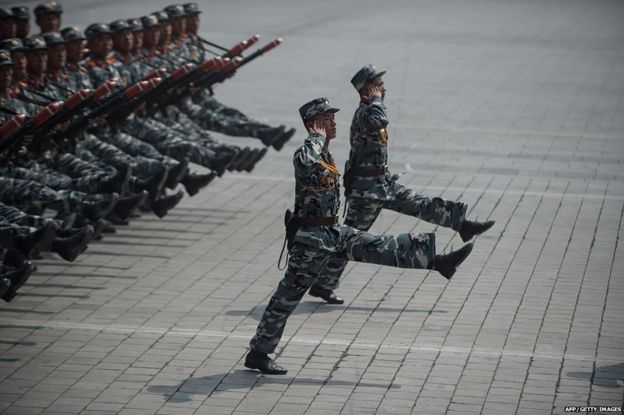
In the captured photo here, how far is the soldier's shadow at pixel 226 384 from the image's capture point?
29.3 feet

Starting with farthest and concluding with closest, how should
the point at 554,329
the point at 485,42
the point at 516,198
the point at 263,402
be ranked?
the point at 485,42, the point at 516,198, the point at 554,329, the point at 263,402

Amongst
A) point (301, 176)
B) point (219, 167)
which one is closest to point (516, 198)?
point (219, 167)

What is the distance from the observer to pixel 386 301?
11203 mm

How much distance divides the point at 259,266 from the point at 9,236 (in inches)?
100

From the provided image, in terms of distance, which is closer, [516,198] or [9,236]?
[9,236]

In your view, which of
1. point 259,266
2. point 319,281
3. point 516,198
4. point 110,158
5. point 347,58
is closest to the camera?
point 319,281

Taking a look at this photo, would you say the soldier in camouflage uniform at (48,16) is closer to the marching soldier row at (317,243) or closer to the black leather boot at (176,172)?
the black leather boot at (176,172)

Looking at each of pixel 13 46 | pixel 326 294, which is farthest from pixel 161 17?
pixel 326 294

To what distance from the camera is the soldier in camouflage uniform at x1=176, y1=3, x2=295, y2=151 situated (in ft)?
50.5

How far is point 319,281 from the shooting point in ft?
36.3

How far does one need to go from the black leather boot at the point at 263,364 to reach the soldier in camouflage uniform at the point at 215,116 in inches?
247

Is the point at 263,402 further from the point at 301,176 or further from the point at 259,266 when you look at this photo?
the point at 259,266

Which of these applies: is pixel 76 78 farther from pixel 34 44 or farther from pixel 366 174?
pixel 366 174

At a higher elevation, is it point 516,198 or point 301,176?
point 301,176
